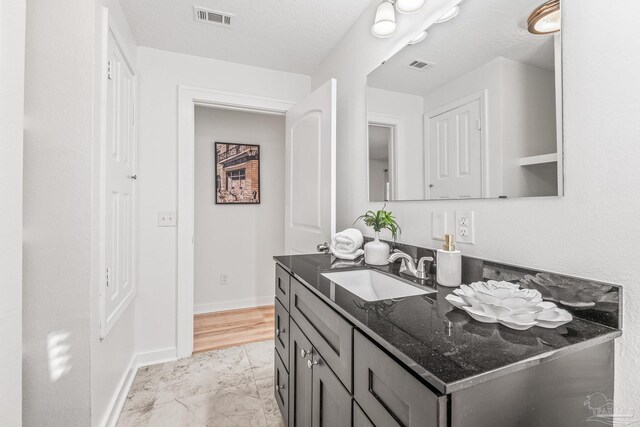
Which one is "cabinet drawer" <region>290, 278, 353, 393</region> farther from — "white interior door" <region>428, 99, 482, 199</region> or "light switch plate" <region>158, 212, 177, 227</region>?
"light switch plate" <region>158, 212, 177, 227</region>

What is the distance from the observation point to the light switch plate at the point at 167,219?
2172 mm

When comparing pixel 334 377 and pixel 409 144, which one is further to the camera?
pixel 409 144

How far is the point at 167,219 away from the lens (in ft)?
7.20

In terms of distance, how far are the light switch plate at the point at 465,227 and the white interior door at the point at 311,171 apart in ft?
2.56

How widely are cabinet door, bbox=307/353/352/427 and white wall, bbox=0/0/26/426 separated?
2.87ft

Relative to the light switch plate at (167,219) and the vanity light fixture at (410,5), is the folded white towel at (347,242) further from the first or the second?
the light switch plate at (167,219)

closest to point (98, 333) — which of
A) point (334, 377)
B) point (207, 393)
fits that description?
point (207, 393)

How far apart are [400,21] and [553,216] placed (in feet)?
3.99

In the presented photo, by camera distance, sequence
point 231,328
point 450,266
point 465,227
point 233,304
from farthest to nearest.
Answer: point 233,304, point 231,328, point 465,227, point 450,266

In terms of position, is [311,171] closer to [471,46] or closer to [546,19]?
[471,46]

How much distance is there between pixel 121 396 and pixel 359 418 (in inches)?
67.7

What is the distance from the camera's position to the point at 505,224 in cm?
96

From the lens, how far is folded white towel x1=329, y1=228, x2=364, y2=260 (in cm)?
148

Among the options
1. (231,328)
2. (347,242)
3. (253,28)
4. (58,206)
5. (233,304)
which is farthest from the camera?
(233,304)
